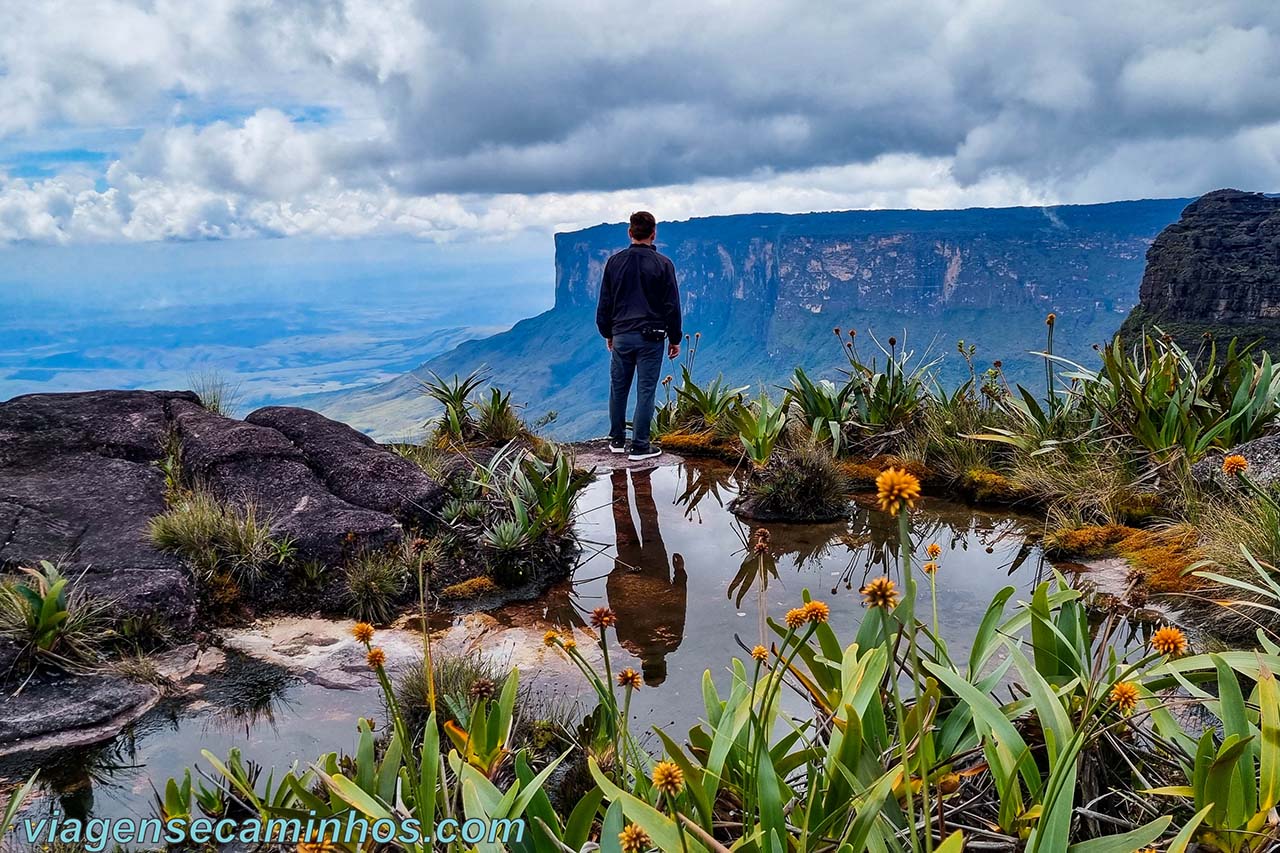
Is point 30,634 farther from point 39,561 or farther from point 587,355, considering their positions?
point 587,355

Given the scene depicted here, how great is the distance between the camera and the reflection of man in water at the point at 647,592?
13.8ft

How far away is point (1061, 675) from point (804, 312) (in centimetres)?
Answer: 12597

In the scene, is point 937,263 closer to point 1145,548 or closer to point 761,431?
point 761,431

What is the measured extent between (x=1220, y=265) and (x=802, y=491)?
58.4 metres

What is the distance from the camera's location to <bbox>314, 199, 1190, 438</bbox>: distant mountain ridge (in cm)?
10856

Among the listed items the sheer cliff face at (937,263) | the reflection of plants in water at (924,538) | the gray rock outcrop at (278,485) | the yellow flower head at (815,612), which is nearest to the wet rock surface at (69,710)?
the gray rock outcrop at (278,485)

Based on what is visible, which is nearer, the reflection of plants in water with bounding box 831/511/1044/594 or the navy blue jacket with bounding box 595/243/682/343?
the reflection of plants in water with bounding box 831/511/1044/594

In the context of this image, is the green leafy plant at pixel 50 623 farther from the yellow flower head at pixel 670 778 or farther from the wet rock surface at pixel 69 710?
the yellow flower head at pixel 670 778

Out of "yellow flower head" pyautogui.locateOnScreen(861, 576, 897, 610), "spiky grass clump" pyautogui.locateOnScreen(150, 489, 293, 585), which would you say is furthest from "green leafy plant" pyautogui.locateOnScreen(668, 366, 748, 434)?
"yellow flower head" pyautogui.locateOnScreen(861, 576, 897, 610)

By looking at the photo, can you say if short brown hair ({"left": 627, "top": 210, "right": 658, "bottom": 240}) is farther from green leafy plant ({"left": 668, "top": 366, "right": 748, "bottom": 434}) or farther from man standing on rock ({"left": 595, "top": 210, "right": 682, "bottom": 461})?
green leafy plant ({"left": 668, "top": 366, "right": 748, "bottom": 434})

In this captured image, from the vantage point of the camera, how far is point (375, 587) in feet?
15.9

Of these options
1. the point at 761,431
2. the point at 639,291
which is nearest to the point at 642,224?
the point at 639,291

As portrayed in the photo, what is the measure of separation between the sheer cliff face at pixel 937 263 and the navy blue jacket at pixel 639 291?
10235cm

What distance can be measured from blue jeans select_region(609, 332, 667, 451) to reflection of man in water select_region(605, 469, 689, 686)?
143cm
